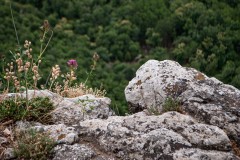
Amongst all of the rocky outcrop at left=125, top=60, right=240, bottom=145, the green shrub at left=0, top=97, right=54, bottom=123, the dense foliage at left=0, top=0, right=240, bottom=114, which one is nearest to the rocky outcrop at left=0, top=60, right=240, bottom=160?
the rocky outcrop at left=125, top=60, right=240, bottom=145

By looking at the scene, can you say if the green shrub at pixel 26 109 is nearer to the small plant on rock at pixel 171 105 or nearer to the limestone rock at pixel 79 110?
the limestone rock at pixel 79 110

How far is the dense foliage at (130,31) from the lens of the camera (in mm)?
78562

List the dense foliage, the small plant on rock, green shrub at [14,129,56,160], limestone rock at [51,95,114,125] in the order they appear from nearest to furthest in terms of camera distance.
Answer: green shrub at [14,129,56,160], the small plant on rock, limestone rock at [51,95,114,125], the dense foliage

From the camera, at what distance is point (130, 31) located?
9500 cm

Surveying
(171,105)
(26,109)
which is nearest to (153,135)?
(171,105)

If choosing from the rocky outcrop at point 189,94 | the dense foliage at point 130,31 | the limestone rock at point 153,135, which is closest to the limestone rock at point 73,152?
the limestone rock at point 153,135

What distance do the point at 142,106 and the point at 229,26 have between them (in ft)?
282

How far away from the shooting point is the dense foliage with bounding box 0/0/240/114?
7856 centimetres

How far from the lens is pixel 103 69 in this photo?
260 feet

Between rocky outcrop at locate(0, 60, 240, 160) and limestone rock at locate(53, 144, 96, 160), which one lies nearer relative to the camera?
limestone rock at locate(53, 144, 96, 160)

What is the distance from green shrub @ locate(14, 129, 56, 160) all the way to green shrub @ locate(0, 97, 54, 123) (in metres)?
0.55

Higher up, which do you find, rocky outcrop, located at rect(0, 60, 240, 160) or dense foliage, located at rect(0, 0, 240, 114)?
rocky outcrop, located at rect(0, 60, 240, 160)

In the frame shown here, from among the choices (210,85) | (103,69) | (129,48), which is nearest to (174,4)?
(129,48)

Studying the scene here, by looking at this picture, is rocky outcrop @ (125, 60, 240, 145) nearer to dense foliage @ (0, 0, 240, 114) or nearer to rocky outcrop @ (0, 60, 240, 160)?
rocky outcrop @ (0, 60, 240, 160)
